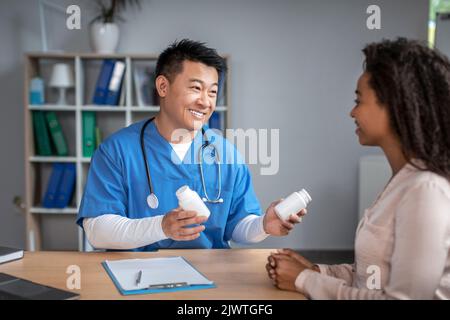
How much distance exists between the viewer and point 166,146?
161 centimetres

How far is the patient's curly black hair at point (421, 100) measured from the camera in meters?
0.91

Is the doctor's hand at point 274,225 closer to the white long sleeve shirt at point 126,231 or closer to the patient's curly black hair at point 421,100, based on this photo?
the white long sleeve shirt at point 126,231

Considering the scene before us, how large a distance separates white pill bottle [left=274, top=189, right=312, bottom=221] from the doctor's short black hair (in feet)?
2.12

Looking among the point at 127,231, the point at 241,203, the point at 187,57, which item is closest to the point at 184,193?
the point at 127,231

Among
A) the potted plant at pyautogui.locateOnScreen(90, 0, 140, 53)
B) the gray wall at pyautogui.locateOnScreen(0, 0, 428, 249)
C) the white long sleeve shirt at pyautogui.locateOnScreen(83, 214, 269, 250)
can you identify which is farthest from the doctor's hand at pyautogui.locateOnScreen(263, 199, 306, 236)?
the potted plant at pyautogui.locateOnScreen(90, 0, 140, 53)

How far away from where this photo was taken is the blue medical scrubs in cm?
153

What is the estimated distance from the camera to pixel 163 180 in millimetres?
1577

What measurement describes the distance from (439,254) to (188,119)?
3.17 ft

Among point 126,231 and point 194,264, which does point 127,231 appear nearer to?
point 126,231

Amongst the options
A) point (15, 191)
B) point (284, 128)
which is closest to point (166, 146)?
point (284, 128)

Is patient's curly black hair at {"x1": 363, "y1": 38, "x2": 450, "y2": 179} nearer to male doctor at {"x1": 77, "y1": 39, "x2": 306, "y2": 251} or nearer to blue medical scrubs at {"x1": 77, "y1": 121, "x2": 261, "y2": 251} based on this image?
male doctor at {"x1": 77, "y1": 39, "x2": 306, "y2": 251}

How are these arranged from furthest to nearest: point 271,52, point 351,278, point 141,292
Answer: point 271,52
point 351,278
point 141,292

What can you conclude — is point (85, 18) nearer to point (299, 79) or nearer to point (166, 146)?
point (299, 79)

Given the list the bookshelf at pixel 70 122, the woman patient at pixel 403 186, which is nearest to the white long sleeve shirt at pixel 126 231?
the woman patient at pixel 403 186
